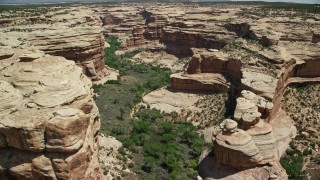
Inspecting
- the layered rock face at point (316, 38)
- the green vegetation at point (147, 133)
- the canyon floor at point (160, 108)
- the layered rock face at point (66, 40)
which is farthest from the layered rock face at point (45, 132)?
the layered rock face at point (316, 38)

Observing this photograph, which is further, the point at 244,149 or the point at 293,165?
the point at 293,165

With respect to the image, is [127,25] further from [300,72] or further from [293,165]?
[293,165]

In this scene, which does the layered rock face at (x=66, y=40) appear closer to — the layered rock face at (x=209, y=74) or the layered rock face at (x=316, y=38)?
the layered rock face at (x=209, y=74)

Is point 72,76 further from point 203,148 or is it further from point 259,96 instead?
point 259,96

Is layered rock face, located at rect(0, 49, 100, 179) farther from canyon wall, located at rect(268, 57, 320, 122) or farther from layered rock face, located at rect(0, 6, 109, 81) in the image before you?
canyon wall, located at rect(268, 57, 320, 122)

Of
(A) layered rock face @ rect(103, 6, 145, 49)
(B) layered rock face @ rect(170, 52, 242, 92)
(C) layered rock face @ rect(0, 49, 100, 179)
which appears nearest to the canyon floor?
(C) layered rock face @ rect(0, 49, 100, 179)

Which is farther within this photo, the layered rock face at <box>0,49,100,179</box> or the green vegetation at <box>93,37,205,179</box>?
the green vegetation at <box>93,37,205,179</box>

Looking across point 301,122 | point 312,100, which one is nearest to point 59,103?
point 301,122

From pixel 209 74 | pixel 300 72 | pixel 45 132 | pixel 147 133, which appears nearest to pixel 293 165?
pixel 147 133
